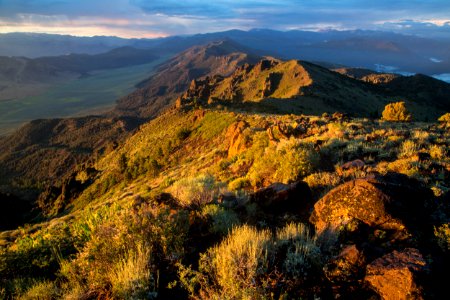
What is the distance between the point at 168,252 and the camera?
526 cm

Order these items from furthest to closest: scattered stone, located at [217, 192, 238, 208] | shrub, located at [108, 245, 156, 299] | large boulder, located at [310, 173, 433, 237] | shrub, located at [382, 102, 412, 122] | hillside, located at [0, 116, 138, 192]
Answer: hillside, located at [0, 116, 138, 192]
shrub, located at [382, 102, 412, 122]
scattered stone, located at [217, 192, 238, 208]
large boulder, located at [310, 173, 433, 237]
shrub, located at [108, 245, 156, 299]

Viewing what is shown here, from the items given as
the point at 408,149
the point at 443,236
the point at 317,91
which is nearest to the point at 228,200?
the point at 443,236

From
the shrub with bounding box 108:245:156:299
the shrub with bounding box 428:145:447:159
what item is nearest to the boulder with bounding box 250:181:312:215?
the shrub with bounding box 108:245:156:299

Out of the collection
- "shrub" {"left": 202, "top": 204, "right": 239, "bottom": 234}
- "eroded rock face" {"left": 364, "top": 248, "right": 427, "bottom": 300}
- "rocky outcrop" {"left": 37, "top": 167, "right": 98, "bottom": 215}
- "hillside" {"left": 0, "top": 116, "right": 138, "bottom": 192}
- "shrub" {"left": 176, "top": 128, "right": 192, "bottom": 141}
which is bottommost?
"hillside" {"left": 0, "top": 116, "right": 138, "bottom": 192}

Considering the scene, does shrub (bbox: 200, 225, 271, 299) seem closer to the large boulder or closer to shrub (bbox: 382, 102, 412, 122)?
the large boulder

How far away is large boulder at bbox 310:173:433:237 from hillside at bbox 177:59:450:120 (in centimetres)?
A: 4611

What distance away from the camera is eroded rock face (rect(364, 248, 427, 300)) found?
3654mm

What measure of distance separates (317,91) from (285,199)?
87028 millimetres

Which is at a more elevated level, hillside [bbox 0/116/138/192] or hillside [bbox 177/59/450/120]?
hillside [bbox 177/59/450/120]

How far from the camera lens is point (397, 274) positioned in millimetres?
3809

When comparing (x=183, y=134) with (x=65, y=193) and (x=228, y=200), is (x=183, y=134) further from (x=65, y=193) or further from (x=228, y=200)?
(x=228, y=200)

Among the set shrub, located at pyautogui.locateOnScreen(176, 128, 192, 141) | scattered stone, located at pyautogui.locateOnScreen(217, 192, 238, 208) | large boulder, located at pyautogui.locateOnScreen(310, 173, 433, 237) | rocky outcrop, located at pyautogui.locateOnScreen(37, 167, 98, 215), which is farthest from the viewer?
rocky outcrop, located at pyautogui.locateOnScreen(37, 167, 98, 215)

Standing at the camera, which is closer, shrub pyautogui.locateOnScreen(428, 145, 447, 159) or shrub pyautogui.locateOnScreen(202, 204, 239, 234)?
shrub pyautogui.locateOnScreen(202, 204, 239, 234)

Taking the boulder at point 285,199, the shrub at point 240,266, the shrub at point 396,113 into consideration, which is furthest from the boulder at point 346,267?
the shrub at point 396,113
